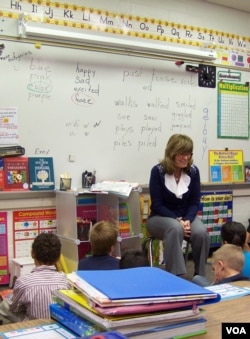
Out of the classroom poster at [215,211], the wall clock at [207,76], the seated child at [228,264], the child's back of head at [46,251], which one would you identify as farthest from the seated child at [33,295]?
the wall clock at [207,76]

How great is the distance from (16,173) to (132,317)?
9.27ft

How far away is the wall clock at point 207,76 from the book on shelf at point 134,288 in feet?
11.9

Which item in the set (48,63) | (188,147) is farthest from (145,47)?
(188,147)

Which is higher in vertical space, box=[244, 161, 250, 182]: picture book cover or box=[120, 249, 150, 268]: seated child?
box=[244, 161, 250, 182]: picture book cover

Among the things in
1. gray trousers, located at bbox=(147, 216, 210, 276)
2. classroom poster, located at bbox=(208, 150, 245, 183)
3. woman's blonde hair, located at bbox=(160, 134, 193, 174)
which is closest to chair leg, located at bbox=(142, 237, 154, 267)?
gray trousers, located at bbox=(147, 216, 210, 276)

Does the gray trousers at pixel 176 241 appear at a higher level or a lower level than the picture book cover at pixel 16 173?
lower

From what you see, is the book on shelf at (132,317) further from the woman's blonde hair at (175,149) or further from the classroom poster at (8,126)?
the classroom poster at (8,126)

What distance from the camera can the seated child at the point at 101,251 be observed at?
237cm

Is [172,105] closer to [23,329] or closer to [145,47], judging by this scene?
[145,47]

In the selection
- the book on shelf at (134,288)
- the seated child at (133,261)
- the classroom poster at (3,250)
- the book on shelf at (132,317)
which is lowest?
the classroom poster at (3,250)

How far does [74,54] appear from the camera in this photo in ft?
12.2

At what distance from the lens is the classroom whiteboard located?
356cm

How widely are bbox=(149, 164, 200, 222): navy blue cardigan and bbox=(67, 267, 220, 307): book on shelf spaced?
7.29 ft

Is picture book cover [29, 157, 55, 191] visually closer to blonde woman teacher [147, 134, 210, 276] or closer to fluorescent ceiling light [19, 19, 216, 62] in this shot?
blonde woman teacher [147, 134, 210, 276]
